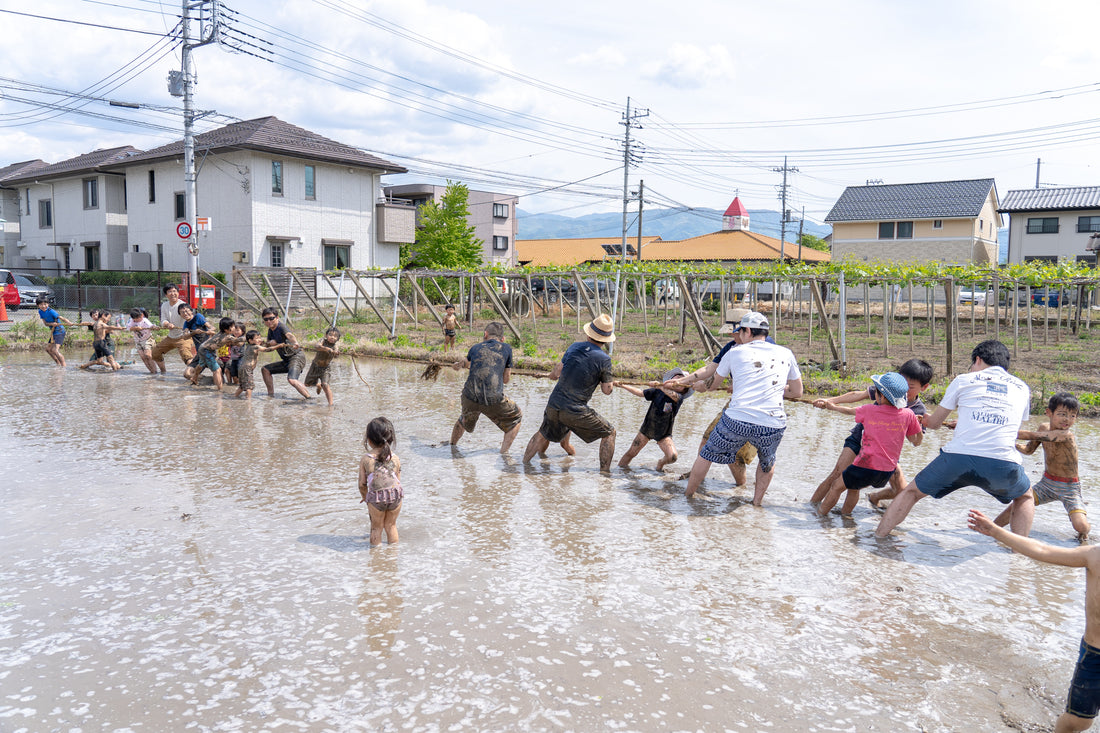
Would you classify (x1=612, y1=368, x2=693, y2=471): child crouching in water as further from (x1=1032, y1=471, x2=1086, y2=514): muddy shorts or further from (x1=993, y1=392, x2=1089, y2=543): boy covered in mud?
(x1=1032, y1=471, x2=1086, y2=514): muddy shorts

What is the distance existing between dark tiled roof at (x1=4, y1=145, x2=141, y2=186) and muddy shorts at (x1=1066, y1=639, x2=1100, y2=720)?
127ft

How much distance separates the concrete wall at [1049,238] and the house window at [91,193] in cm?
4622

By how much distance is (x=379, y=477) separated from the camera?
5438 millimetres

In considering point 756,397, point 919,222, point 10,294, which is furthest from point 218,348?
point 919,222

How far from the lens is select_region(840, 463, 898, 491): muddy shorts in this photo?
6275mm

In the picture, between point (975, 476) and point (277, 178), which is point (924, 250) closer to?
point (277, 178)

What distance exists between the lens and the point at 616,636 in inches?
170

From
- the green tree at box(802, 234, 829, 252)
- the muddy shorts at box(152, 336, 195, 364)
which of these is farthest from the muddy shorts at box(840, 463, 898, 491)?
the green tree at box(802, 234, 829, 252)

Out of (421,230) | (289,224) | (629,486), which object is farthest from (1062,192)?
(629,486)

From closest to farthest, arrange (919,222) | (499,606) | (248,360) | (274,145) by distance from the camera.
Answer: (499,606) < (248,360) < (274,145) < (919,222)

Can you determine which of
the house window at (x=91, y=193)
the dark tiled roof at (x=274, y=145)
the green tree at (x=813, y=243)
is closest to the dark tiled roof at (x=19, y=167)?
the house window at (x=91, y=193)

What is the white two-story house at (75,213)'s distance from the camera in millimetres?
35781

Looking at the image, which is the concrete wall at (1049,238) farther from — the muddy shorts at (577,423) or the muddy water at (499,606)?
the muddy shorts at (577,423)

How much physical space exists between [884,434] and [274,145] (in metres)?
28.6
